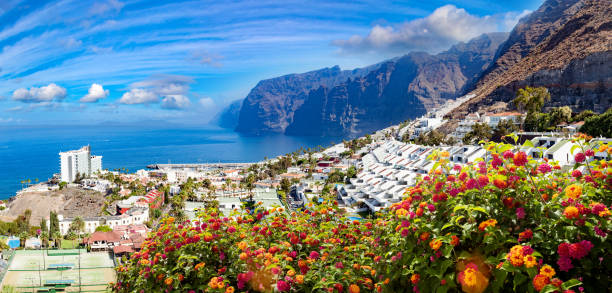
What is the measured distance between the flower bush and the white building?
89.5 m

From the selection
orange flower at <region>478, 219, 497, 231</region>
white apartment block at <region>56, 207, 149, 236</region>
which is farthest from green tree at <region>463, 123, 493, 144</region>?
orange flower at <region>478, 219, 497, 231</region>

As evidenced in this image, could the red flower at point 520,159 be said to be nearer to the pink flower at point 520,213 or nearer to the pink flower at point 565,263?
the pink flower at point 520,213

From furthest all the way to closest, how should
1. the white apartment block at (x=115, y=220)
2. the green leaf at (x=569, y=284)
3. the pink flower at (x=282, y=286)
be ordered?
the white apartment block at (x=115, y=220) → the pink flower at (x=282, y=286) → the green leaf at (x=569, y=284)

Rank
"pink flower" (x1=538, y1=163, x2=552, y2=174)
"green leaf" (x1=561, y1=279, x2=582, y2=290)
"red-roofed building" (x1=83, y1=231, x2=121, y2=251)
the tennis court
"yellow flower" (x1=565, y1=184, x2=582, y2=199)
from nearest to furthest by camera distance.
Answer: "green leaf" (x1=561, y1=279, x2=582, y2=290), "yellow flower" (x1=565, y1=184, x2=582, y2=199), "pink flower" (x1=538, y1=163, x2=552, y2=174), the tennis court, "red-roofed building" (x1=83, y1=231, x2=121, y2=251)

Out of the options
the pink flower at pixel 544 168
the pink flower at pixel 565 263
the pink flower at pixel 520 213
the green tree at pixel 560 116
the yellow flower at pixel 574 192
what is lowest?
the pink flower at pixel 565 263

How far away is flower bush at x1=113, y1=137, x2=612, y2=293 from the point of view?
1758mm

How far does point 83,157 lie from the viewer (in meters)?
87.3

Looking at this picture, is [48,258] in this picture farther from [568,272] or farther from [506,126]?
[506,126]

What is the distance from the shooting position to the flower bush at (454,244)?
1758 millimetres

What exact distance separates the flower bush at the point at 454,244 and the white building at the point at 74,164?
294ft

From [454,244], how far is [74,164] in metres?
97.5

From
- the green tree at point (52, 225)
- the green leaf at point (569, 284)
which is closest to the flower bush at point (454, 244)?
the green leaf at point (569, 284)

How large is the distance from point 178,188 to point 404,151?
26999 millimetres

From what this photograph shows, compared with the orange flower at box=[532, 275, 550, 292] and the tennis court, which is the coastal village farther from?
the orange flower at box=[532, 275, 550, 292]
